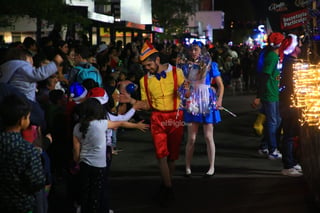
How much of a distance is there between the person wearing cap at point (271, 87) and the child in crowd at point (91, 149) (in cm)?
424

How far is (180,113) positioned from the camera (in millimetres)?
7602

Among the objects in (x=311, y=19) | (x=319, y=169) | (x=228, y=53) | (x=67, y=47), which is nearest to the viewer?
(x=319, y=169)

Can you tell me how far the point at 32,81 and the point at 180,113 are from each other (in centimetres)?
208

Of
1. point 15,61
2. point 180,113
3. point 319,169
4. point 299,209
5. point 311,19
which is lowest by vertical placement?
point 299,209

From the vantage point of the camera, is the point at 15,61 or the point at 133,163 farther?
the point at 133,163

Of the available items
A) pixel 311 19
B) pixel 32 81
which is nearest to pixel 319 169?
pixel 311 19

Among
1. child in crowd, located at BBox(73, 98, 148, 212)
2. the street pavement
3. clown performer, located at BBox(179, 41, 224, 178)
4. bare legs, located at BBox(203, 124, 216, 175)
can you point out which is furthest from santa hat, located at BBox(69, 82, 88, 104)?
bare legs, located at BBox(203, 124, 216, 175)

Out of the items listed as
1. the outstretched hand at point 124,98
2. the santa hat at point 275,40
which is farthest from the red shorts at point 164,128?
the santa hat at point 275,40

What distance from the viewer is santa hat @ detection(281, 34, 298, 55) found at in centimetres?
898

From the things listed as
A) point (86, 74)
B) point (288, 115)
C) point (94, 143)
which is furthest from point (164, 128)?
point (86, 74)

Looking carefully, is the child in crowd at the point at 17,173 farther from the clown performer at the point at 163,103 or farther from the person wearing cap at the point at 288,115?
the person wearing cap at the point at 288,115

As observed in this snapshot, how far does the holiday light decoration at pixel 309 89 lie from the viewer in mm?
5660

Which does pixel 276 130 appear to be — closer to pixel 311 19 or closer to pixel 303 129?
pixel 303 129

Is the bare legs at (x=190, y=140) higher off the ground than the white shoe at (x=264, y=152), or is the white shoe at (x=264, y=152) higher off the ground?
the bare legs at (x=190, y=140)
